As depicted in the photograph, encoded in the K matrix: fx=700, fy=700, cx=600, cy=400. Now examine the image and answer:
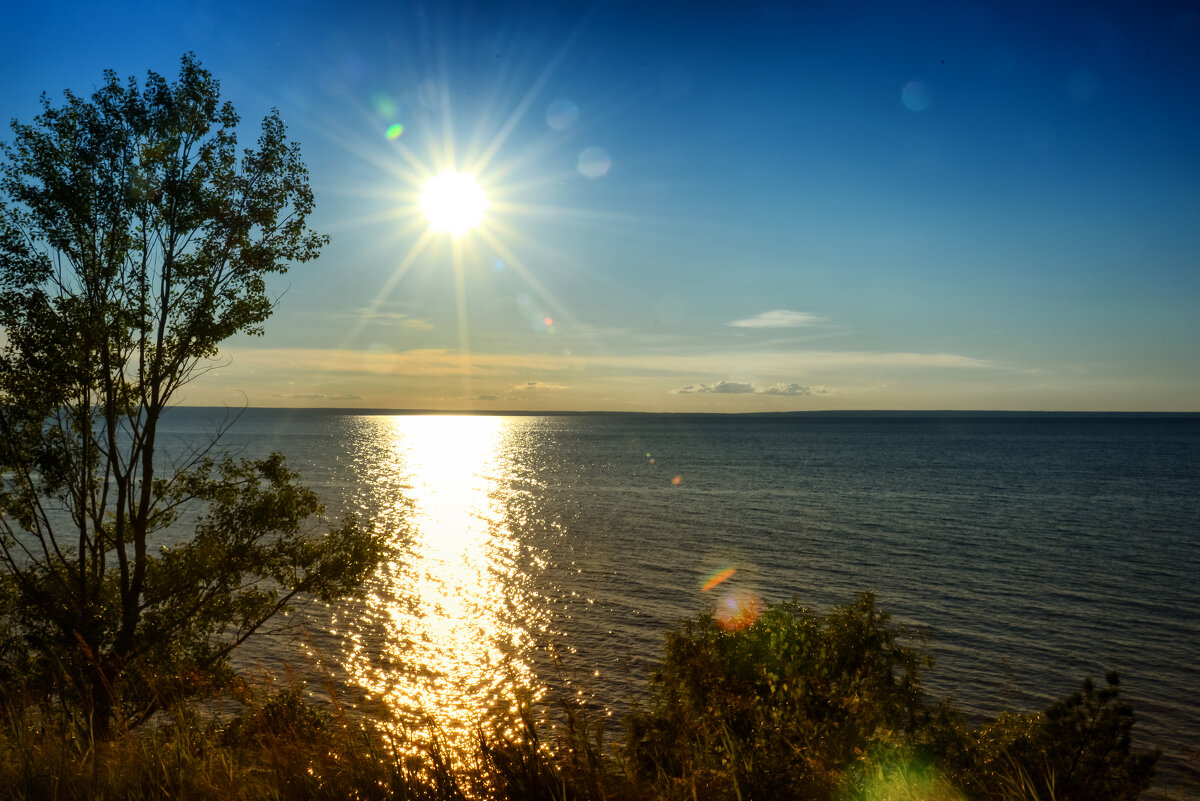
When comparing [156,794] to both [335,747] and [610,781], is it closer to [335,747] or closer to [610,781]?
[335,747]

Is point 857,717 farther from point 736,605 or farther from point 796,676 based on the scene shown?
point 736,605

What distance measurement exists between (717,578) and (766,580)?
3.50 meters

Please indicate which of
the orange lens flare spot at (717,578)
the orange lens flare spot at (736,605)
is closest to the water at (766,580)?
the orange lens flare spot at (717,578)

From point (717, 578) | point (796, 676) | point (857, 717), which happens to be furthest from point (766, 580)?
point (796, 676)

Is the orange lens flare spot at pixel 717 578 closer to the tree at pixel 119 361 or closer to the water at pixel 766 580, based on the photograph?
Result: the water at pixel 766 580

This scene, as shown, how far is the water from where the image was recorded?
107 feet

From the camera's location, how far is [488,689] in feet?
107

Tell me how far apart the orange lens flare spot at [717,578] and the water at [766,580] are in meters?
0.71

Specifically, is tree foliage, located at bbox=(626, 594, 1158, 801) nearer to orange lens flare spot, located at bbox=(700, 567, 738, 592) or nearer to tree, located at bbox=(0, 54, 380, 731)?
tree, located at bbox=(0, 54, 380, 731)

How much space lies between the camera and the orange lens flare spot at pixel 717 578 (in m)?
48.2

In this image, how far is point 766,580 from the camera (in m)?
50.4

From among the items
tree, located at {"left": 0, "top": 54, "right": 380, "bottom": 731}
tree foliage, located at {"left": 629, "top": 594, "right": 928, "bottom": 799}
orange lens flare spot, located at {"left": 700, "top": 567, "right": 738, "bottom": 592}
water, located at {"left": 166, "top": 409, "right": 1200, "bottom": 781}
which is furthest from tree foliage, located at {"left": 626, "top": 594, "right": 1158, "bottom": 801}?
orange lens flare spot, located at {"left": 700, "top": 567, "right": 738, "bottom": 592}

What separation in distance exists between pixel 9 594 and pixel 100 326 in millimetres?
7675

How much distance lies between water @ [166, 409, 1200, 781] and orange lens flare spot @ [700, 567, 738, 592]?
0.71 metres
